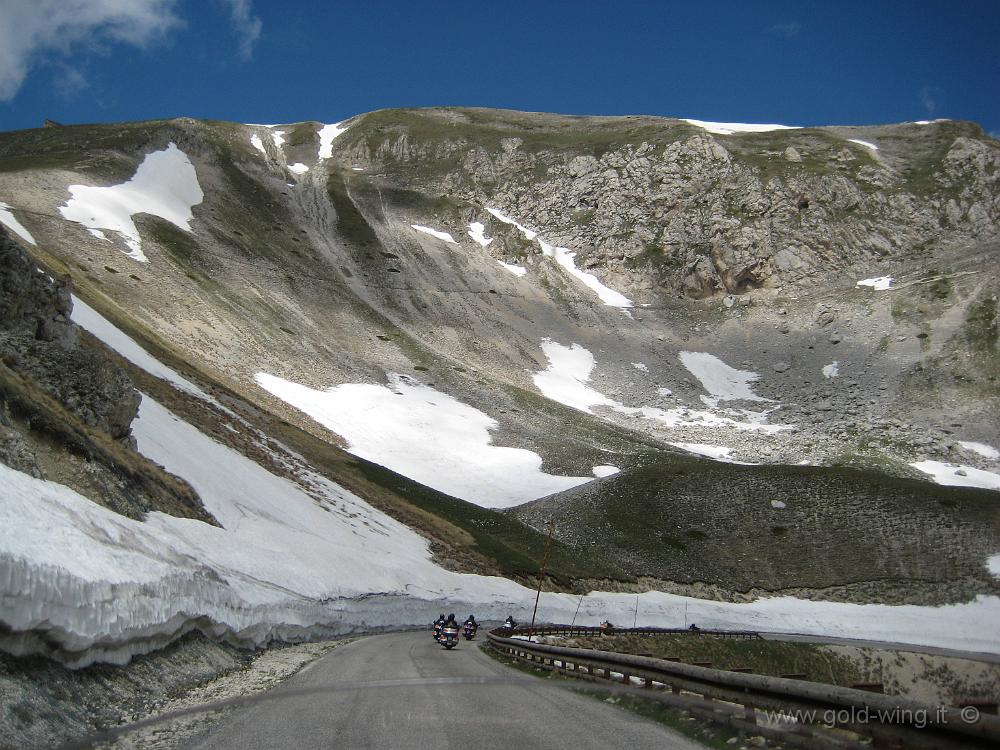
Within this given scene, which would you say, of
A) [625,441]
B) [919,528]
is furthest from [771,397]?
[919,528]

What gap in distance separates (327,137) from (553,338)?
108292 mm

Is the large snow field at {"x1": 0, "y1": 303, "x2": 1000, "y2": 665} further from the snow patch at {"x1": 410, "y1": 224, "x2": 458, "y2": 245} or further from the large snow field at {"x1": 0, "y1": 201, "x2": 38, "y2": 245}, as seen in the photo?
the snow patch at {"x1": 410, "y1": 224, "x2": 458, "y2": 245}

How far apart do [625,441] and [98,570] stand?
70.4 meters

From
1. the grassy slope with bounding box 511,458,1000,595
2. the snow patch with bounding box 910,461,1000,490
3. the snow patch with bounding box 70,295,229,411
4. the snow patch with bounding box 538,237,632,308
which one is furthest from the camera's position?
the snow patch with bounding box 538,237,632,308

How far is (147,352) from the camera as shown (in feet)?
157

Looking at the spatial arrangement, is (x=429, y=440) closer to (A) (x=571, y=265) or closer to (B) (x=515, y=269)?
(B) (x=515, y=269)

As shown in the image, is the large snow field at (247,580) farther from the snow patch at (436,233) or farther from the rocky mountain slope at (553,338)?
the snow patch at (436,233)

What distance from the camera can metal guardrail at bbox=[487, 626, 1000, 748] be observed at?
5227 mm

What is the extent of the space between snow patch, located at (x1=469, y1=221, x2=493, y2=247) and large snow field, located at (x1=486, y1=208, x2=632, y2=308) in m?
5.75

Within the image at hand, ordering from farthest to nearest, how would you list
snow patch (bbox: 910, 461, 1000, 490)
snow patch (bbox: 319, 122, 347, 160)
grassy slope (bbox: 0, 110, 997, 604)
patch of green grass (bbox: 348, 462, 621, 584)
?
snow patch (bbox: 319, 122, 347, 160), snow patch (bbox: 910, 461, 1000, 490), grassy slope (bbox: 0, 110, 997, 604), patch of green grass (bbox: 348, 462, 621, 584)

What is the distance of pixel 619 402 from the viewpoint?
3674 inches

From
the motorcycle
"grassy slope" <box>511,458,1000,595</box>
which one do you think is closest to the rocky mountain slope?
"grassy slope" <box>511,458,1000,595</box>

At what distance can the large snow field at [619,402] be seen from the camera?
89.2 m

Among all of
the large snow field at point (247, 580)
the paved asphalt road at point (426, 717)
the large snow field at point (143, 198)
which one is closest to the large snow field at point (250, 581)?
the large snow field at point (247, 580)
